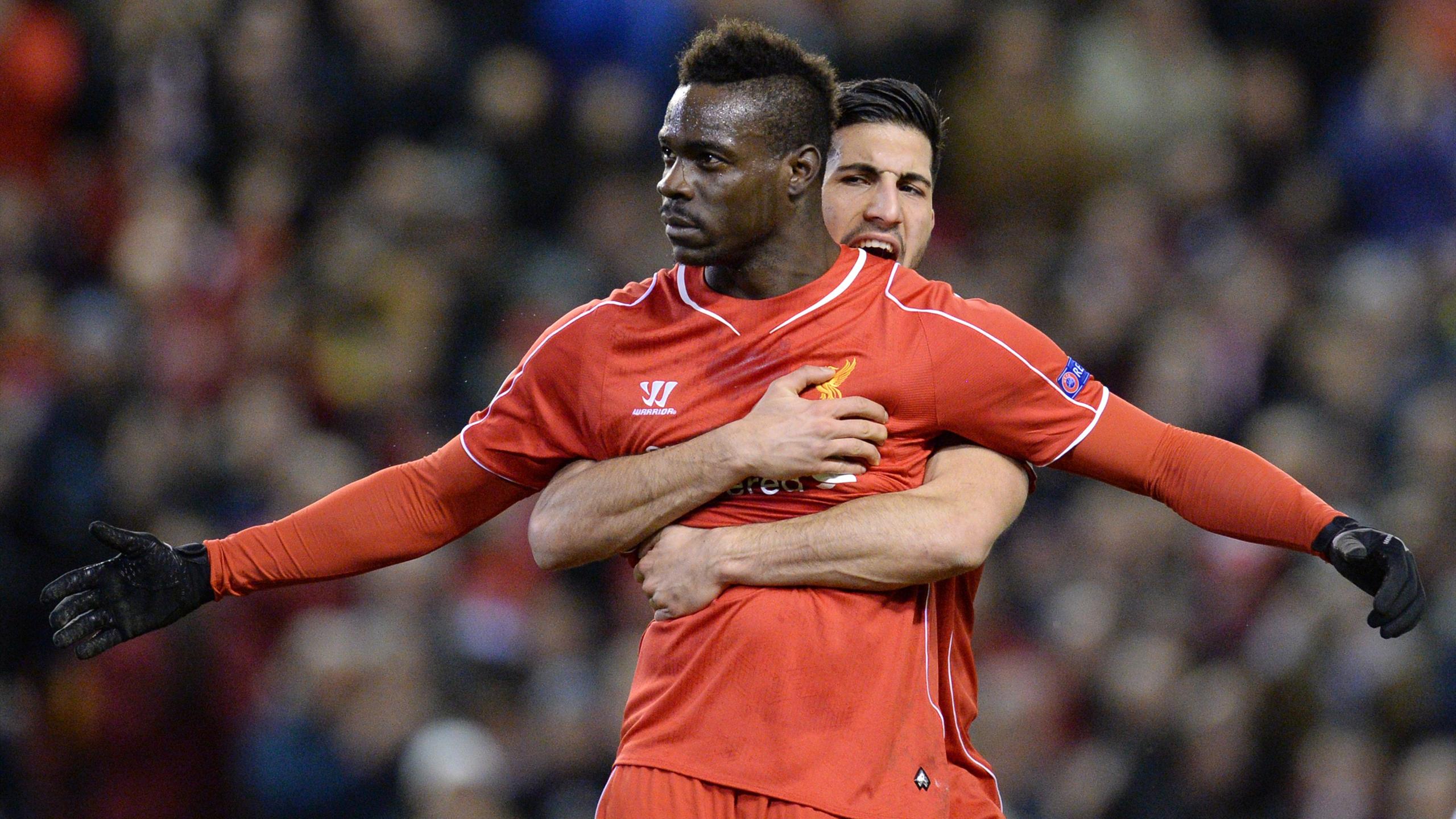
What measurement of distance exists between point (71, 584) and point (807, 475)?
4.71ft

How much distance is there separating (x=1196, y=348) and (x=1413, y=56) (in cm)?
175

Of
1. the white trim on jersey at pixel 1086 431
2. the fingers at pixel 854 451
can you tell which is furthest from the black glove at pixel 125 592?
the white trim on jersey at pixel 1086 431

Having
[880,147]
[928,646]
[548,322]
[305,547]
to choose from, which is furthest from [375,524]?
[548,322]

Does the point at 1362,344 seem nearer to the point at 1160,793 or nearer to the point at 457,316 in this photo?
the point at 1160,793

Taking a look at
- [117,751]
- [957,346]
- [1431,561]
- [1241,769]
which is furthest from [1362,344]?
[117,751]

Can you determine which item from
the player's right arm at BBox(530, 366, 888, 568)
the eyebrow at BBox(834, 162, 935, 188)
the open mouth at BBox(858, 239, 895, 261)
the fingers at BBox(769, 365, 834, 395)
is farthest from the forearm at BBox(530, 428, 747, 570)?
the eyebrow at BBox(834, 162, 935, 188)

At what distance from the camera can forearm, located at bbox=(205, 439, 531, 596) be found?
11.8ft

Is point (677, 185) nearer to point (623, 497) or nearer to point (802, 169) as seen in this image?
point (802, 169)

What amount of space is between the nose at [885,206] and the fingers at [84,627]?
70.1 inches

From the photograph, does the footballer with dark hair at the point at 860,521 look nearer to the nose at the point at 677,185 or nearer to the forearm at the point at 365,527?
the nose at the point at 677,185

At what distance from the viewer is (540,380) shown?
3.49 metres

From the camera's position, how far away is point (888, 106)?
407 cm

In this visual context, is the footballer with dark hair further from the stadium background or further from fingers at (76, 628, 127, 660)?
the stadium background

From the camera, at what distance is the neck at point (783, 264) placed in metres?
3.40
